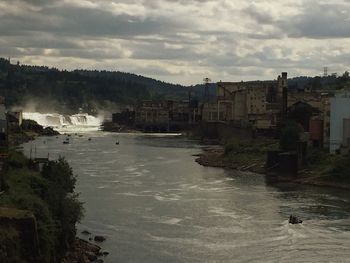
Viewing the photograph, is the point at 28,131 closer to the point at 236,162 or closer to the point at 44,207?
the point at 236,162

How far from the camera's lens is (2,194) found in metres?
22.5

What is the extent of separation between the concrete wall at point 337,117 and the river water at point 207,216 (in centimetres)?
613

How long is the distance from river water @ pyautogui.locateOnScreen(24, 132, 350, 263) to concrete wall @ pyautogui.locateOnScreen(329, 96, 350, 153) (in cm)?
613

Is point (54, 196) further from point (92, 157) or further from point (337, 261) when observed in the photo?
point (92, 157)

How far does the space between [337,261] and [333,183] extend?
20702mm

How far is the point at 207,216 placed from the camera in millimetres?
32469

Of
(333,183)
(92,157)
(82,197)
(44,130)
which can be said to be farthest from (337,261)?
(44,130)

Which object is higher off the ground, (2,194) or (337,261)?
(2,194)

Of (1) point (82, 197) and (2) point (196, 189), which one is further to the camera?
(2) point (196, 189)

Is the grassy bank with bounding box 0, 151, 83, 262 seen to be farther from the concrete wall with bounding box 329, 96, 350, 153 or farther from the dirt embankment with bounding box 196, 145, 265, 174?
the dirt embankment with bounding box 196, 145, 265, 174

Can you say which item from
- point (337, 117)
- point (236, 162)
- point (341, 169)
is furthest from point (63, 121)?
point (341, 169)

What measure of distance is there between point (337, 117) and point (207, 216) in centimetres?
2057

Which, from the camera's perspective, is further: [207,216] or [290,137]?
[290,137]

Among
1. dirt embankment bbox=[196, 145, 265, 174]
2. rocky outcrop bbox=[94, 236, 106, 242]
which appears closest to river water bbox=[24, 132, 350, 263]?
rocky outcrop bbox=[94, 236, 106, 242]
